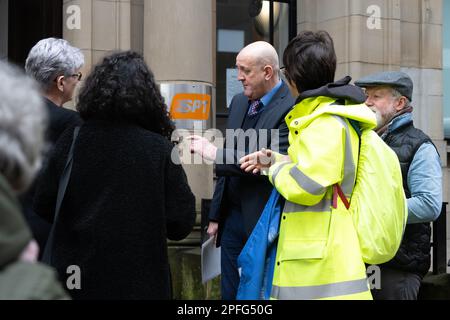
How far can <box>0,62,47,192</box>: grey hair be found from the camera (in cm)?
170

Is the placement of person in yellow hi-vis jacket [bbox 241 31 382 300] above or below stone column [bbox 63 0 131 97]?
below

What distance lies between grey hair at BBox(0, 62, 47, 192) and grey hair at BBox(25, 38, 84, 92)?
269 cm

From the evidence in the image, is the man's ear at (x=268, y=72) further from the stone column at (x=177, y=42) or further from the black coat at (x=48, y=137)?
the stone column at (x=177, y=42)

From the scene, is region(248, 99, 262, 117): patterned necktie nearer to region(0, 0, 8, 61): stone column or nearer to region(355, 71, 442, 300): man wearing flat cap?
region(355, 71, 442, 300): man wearing flat cap

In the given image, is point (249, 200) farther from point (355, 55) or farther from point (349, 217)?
point (355, 55)

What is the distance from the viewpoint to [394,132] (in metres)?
5.15

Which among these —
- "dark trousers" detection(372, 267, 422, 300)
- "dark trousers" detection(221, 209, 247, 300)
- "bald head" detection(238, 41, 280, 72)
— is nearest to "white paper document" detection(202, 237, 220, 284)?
"dark trousers" detection(221, 209, 247, 300)

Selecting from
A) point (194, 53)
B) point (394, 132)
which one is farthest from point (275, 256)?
point (194, 53)

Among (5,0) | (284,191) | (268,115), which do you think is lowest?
(284,191)

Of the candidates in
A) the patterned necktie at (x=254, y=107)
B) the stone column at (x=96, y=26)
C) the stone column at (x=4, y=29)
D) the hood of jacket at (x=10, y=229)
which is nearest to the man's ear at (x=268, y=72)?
the patterned necktie at (x=254, y=107)

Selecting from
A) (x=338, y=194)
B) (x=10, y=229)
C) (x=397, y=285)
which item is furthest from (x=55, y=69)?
(x=10, y=229)
